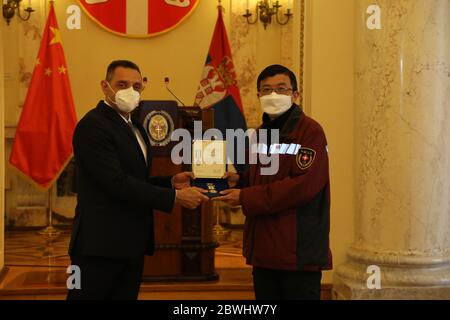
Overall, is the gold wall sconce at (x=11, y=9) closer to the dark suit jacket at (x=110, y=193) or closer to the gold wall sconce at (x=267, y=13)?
the gold wall sconce at (x=267, y=13)

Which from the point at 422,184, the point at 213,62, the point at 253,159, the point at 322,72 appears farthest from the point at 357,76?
the point at 213,62

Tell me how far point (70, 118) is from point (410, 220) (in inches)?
150

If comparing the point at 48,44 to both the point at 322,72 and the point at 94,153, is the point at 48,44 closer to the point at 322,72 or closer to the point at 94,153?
the point at 322,72

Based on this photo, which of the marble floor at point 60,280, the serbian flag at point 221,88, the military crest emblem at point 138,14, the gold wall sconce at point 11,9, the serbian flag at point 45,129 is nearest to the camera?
the marble floor at point 60,280

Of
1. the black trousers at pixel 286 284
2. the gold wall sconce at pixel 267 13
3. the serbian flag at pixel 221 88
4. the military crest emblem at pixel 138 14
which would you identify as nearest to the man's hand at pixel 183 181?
the black trousers at pixel 286 284

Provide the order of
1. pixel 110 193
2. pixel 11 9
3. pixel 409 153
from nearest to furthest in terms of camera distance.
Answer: pixel 110 193 → pixel 409 153 → pixel 11 9

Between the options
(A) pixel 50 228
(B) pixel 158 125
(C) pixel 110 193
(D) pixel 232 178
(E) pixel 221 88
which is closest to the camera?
(C) pixel 110 193

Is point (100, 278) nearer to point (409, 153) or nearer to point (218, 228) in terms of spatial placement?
point (409, 153)

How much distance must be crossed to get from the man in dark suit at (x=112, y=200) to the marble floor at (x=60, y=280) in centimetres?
185

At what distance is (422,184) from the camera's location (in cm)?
412

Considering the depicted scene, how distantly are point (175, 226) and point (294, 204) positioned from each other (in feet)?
8.17

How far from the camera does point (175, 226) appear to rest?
499cm

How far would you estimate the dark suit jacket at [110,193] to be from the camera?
2.74 meters

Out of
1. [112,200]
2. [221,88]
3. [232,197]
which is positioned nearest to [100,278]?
[112,200]
